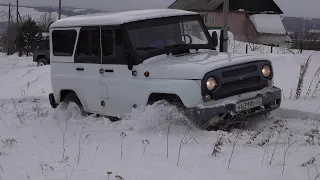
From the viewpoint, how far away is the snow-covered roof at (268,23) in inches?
1656

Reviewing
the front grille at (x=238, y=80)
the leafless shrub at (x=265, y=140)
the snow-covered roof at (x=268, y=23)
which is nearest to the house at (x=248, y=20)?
the snow-covered roof at (x=268, y=23)

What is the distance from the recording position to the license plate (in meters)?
6.42

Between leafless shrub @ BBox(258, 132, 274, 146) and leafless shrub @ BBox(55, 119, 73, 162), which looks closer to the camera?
leafless shrub @ BBox(55, 119, 73, 162)

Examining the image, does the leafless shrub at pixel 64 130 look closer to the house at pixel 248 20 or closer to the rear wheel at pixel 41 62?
the rear wheel at pixel 41 62

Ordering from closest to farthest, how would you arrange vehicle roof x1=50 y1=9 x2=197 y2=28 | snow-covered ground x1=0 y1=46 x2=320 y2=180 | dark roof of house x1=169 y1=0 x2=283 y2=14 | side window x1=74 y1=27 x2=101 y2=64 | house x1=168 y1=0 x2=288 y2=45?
snow-covered ground x1=0 y1=46 x2=320 y2=180
vehicle roof x1=50 y1=9 x2=197 y2=28
side window x1=74 y1=27 x2=101 y2=64
house x1=168 y1=0 x2=288 y2=45
dark roof of house x1=169 y1=0 x2=283 y2=14

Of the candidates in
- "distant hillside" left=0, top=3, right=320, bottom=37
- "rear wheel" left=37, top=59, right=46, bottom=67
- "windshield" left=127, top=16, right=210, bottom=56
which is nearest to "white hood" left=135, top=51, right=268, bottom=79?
"windshield" left=127, top=16, right=210, bottom=56

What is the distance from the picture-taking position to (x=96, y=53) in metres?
7.65

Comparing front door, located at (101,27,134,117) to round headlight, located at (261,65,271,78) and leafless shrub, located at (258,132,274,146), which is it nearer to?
round headlight, located at (261,65,271,78)

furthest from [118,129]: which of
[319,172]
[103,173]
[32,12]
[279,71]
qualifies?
[32,12]

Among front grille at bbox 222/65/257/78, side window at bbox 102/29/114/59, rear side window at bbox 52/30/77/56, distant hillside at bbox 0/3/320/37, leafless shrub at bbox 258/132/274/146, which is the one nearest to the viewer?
leafless shrub at bbox 258/132/274/146

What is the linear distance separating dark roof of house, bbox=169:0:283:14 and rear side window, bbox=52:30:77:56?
3501cm

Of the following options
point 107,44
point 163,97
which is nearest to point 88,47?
point 107,44

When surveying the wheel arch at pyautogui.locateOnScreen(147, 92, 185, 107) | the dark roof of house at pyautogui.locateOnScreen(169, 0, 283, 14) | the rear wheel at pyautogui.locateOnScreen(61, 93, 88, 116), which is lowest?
the rear wheel at pyautogui.locateOnScreen(61, 93, 88, 116)

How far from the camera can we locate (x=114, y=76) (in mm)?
7363
